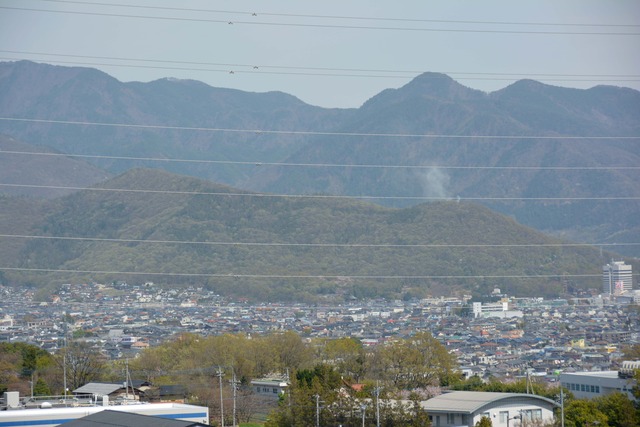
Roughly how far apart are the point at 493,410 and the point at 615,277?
81322 millimetres

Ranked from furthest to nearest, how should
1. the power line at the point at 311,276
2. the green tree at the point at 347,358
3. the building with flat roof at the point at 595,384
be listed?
the power line at the point at 311,276 → the green tree at the point at 347,358 → the building with flat roof at the point at 595,384

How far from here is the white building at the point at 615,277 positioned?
107 metres

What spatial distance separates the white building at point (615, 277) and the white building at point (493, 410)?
78.6 metres

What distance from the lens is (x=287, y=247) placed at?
103812mm

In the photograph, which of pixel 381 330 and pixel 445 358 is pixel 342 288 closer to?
pixel 381 330

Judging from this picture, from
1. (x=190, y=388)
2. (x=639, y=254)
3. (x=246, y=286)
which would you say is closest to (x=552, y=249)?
(x=246, y=286)

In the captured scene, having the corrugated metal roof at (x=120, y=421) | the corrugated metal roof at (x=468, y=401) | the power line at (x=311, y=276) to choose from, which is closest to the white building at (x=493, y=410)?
the corrugated metal roof at (x=468, y=401)

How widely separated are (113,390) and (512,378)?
2367 centimetres

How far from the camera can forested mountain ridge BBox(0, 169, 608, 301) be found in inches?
3912

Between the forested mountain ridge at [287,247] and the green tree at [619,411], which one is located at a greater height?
the forested mountain ridge at [287,247]

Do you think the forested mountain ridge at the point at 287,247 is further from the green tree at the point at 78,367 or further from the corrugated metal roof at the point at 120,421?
the corrugated metal roof at the point at 120,421

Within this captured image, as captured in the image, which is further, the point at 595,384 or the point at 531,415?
Result: the point at 595,384

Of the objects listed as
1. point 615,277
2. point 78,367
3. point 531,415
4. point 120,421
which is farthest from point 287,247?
point 120,421

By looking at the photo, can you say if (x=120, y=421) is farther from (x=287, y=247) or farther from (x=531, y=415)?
(x=287, y=247)
